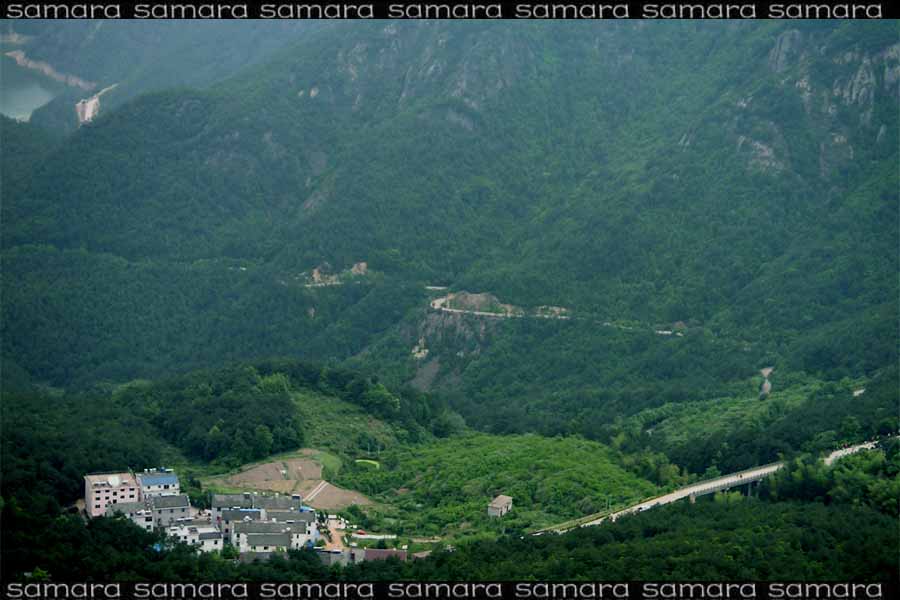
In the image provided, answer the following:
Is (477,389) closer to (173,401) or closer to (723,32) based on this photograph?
(173,401)

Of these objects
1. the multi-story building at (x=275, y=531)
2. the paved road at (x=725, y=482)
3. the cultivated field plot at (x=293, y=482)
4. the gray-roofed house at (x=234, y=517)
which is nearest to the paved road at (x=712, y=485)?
the paved road at (x=725, y=482)

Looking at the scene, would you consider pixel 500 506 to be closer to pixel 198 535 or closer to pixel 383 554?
pixel 383 554

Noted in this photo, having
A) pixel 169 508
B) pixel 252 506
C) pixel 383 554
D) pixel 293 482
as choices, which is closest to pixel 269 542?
pixel 252 506

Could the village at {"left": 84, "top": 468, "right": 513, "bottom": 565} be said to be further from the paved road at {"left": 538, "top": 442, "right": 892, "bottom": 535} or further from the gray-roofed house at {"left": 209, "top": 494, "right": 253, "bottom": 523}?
the paved road at {"left": 538, "top": 442, "right": 892, "bottom": 535}

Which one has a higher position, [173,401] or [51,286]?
[51,286]

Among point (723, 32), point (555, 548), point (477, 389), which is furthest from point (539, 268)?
point (555, 548)

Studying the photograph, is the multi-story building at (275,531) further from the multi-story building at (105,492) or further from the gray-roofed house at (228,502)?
the multi-story building at (105,492)
